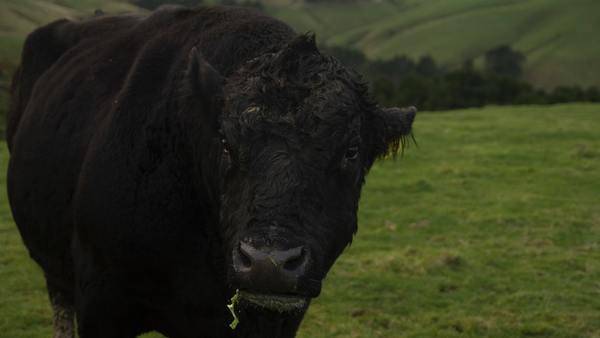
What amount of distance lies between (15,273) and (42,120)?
174 inches

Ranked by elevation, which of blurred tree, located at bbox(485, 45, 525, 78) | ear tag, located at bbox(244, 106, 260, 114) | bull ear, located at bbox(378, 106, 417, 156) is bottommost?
blurred tree, located at bbox(485, 45, 525, 78)

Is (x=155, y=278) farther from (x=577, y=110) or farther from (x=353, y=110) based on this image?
(x=577, y=110)

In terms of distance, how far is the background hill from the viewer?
3561 inches

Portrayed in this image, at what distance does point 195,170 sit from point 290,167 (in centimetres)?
99

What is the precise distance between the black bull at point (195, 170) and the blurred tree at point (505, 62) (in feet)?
266

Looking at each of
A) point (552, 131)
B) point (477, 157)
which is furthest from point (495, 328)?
point (552, 131)

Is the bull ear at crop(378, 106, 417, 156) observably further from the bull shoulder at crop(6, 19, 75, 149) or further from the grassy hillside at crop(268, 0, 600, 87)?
the grassy hillside at crop(268, 0, 600, 87)

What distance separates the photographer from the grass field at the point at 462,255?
7.82 m

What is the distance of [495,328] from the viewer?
25.5 feet

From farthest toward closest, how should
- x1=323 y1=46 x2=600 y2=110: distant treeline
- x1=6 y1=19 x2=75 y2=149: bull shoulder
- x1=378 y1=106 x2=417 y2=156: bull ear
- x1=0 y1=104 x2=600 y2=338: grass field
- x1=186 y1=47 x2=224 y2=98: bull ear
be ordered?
x1=323 y1=46 x2=600 y2=110: distant treeline < x1=0 y1=104 x2=600 y2=338: grass field < x1=6 y1=19 x2=75 y2=149: bull shoulder < x1=378 y1=106 x2=417 y2=156: bull ear < x1=186 y1=47 x2=224 y2=98: bull ear

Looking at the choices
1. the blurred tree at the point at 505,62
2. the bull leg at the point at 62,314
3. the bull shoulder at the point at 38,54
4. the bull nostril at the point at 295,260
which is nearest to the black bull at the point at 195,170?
the bull nostril at the point at 295,260

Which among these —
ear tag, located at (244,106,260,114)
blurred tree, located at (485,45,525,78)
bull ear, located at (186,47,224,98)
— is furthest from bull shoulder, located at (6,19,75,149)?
blurred tree, located at (485,45,525,78)

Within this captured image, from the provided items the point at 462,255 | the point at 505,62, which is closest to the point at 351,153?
the point at 462,255

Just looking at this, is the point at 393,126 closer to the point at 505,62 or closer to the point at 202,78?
the point at 202,78
